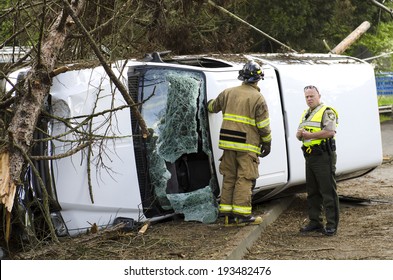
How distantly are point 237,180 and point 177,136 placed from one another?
75cm

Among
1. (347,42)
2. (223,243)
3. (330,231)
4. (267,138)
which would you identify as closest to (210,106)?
(267,138)

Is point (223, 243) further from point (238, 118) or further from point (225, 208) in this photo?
point (238, 118)

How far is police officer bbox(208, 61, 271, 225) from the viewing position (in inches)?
317

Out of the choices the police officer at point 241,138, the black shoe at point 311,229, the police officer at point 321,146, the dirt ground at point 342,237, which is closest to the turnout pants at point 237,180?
the police officer at point 241,138

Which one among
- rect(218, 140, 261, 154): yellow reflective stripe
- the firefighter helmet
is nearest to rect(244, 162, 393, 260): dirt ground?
rect(218, 140, 261, 154): yellow reflective stripe

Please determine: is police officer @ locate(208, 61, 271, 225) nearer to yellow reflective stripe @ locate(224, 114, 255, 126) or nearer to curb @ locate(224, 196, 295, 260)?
yellow reflective stripe @ locate(224, 114, 255, 126)

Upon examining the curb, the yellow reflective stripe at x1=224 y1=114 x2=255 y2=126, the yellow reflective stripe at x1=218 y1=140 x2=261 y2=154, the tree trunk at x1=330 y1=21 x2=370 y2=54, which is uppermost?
the tree trunk at x1=330 y1=21 x2=370 y2=54

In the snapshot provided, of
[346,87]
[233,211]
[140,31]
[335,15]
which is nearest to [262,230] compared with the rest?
[233,211]

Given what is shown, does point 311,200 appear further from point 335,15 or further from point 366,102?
point 335,15

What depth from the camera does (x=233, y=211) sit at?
8141 mm

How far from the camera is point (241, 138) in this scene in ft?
26.5

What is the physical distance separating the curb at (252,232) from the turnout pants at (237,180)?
236mm

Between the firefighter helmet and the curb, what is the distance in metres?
1.47

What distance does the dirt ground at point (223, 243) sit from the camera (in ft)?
22.4
